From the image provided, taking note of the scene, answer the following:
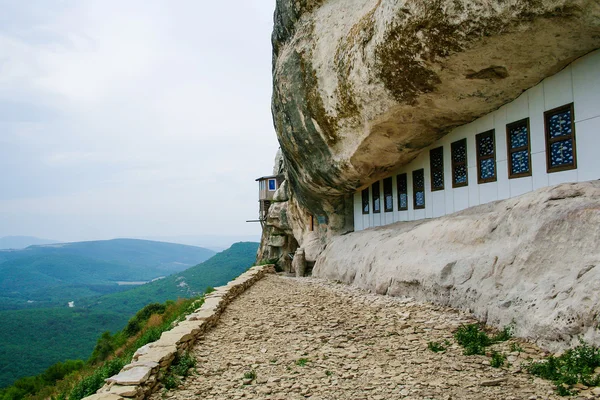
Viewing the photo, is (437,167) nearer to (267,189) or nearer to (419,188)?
(419,188)

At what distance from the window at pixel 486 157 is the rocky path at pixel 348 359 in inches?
147

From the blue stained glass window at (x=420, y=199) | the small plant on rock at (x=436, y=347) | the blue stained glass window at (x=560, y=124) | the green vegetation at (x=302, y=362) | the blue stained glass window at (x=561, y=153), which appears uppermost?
the blue stained glass window at (x=560, y=124)

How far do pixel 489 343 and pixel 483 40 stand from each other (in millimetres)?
5003

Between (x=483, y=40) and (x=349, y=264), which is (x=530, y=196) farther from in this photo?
(x=349, y=264)

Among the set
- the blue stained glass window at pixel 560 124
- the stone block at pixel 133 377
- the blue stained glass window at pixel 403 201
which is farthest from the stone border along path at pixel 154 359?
the blue stained glass window at pixel 560 124

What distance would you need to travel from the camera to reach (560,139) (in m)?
7.80

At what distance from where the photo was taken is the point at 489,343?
5.50 meters

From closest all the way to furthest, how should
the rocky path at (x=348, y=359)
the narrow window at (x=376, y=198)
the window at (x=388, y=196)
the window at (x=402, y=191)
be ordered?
the rocky path at (x=348, y=359) → the window at (x=402, y=191) → the window at (x=388, y=196) → the narrow window at (x=376, y=198)

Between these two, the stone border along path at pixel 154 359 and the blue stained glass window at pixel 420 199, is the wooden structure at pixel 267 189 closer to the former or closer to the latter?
the blue stained glass window at pixel 420 199

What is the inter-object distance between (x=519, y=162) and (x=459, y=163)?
7.11 feet

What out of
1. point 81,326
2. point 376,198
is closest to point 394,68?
point 376,198

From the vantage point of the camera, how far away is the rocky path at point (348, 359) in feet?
14.3

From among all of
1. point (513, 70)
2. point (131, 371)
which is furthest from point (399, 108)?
point (131, 371)

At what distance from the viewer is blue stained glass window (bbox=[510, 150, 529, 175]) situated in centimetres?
859
